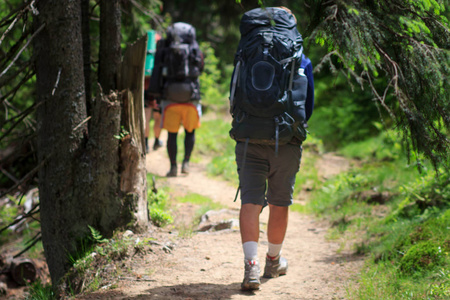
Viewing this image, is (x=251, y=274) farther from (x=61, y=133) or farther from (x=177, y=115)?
(x=177, y=115)

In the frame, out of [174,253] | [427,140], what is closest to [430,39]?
[427,140]

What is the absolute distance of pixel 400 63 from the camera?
372 centimetres

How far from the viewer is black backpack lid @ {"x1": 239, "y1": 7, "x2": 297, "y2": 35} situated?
3.84 metres

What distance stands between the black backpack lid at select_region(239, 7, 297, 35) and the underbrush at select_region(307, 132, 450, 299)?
162 centimetres

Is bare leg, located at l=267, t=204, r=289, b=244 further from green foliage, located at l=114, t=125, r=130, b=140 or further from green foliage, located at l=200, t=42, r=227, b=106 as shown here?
green foliage, located at l=200, t=42, r=227, b=106

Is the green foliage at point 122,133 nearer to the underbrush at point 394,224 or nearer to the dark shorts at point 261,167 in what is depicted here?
the dark shorts at point 261,167

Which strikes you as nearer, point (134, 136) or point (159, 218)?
point (134, 136)

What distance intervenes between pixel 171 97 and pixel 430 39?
16.3 ft

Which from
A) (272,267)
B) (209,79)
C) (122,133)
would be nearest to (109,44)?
(122,133)

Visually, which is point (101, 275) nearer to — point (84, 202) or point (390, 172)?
point (84, 202)

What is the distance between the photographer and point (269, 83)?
3.71 metres

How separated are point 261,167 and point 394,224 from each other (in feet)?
8.16

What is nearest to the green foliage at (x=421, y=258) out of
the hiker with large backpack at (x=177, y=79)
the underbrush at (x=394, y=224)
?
the underbrush at (x=394, y=224)

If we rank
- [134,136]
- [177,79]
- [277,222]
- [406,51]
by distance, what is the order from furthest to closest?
[177,79] < [134,136] < [277,222] < [406,51]
